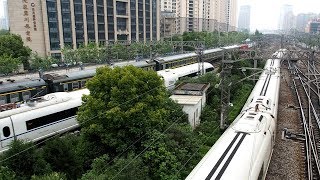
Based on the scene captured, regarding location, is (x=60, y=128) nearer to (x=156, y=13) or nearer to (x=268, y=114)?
(x=268, y=114)

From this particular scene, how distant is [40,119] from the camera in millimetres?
16953

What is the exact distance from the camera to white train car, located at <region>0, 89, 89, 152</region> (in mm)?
15266

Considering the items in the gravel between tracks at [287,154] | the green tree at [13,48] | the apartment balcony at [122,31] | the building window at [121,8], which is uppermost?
the building window at [121,8]

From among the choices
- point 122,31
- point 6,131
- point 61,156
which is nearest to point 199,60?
point 6,131

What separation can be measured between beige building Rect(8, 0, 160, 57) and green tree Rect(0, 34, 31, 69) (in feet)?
30.9

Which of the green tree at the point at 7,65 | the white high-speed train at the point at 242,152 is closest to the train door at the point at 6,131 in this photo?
the white high-speed train at the point at 242,152

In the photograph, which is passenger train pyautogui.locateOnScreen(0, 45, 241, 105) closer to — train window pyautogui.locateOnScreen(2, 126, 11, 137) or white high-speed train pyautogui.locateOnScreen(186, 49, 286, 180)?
train window pyautogui.locateOnScreen(2, 126, 11, 137)

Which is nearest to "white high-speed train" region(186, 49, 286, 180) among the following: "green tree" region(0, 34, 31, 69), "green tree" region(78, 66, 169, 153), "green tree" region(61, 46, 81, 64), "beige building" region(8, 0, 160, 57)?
"green tree" region(78, 66, 169, 153)

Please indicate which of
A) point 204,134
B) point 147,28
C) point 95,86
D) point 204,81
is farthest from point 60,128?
point 147,28

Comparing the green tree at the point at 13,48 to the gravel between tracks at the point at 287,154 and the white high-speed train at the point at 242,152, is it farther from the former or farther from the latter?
the white high-speed train at the point at 242,152

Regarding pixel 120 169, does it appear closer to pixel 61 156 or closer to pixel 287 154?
pixel 61 156

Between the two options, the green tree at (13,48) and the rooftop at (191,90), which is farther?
the green tree at (13,48)

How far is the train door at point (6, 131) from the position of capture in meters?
14.9

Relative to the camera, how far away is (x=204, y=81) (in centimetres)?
2773
